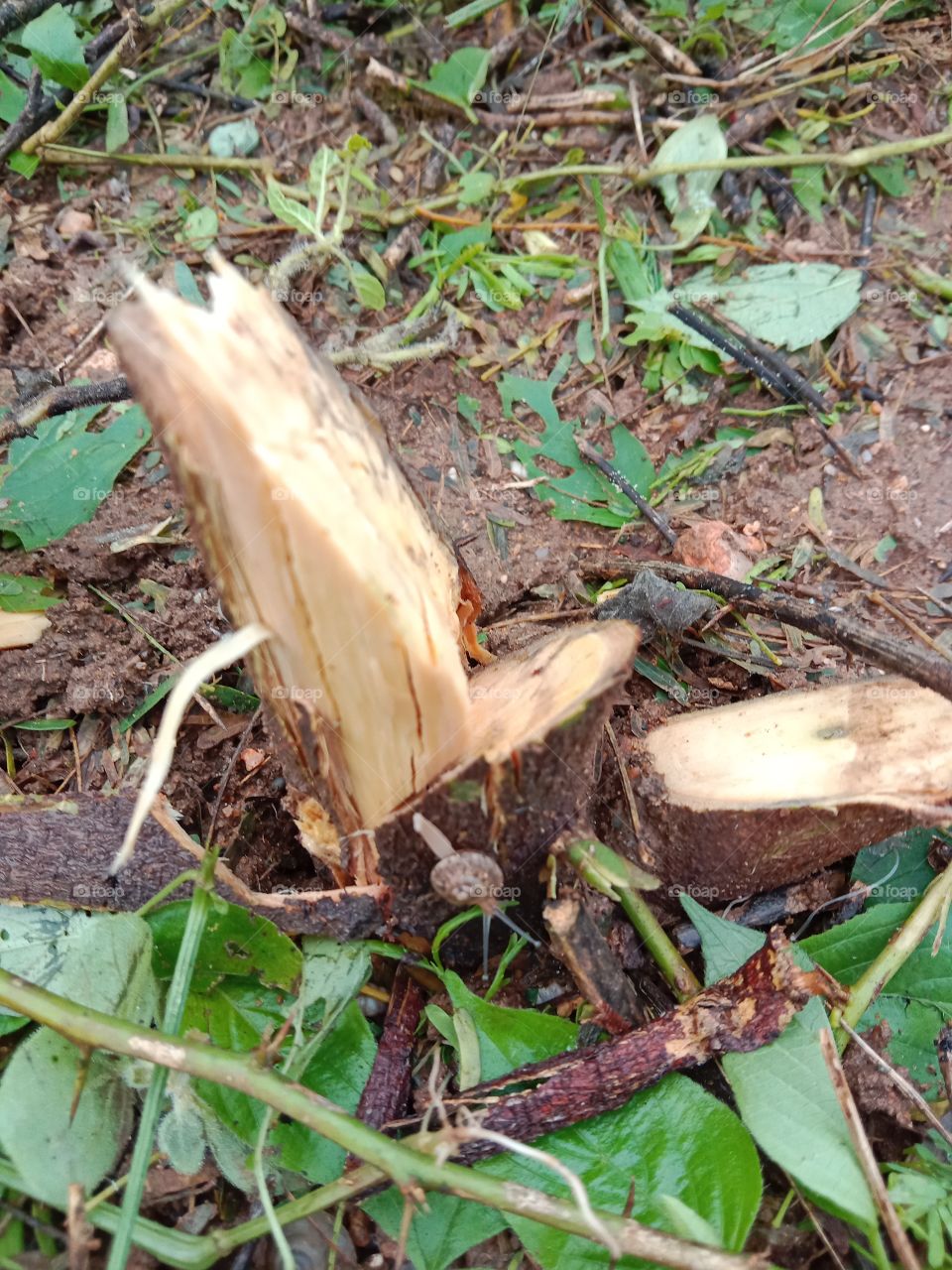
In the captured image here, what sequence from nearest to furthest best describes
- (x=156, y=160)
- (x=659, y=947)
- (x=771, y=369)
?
(x=659, y=947), (x=771, y=369), (x=156, y=160)

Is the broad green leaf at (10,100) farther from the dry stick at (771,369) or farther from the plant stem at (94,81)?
the dry stick at (771,369)

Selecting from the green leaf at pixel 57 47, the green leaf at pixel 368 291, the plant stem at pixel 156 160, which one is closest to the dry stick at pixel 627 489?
the green leaf at pixel 368 291

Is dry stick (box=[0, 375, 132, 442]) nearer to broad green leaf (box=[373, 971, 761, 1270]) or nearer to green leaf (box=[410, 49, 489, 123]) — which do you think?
green leaf (box=[410, 49, 489, 123])

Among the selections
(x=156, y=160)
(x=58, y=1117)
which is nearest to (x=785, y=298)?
(x=156, y=160)

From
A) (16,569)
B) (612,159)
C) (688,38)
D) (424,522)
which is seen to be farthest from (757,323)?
(16,569)

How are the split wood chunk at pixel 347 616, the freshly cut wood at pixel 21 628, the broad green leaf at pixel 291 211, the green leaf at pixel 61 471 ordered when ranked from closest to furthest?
1. the split wood chunk at pixel 347 616
2. the freshly cut wood at pixel 21 628
3. the green leaf at pixel 61 471
4. the broad green leaf at pixel 291 211

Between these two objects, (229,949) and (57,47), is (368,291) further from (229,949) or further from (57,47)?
(229,949)

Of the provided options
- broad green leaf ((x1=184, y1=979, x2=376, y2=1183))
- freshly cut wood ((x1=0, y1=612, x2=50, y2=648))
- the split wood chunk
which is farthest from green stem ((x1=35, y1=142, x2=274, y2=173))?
broad green leaf ((x1=184, y1=979, x2=376, y2=1183))
